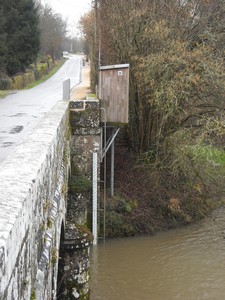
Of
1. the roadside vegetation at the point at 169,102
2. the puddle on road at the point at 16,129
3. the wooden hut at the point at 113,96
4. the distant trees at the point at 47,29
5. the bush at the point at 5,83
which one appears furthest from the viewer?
the distant trees at the point at 47,29

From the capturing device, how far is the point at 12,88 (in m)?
31.7

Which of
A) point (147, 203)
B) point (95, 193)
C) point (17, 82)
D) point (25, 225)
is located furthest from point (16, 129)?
point (17, 82)

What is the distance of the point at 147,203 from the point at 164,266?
3600mm

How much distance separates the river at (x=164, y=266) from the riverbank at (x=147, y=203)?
391mm

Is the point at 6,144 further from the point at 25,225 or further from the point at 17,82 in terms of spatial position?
the point at 17,82

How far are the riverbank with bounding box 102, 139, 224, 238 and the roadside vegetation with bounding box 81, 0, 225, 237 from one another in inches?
1.4

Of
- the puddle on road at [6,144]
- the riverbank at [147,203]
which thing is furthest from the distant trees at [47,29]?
the puddle on road at [6,144]

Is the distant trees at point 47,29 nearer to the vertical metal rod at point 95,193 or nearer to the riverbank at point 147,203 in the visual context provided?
the riverbank at point 147,203

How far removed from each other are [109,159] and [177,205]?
338 cm

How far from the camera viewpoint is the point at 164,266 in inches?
504

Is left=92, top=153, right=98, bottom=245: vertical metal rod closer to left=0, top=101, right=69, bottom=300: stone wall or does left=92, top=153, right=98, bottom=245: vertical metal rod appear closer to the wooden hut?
the wooden hut

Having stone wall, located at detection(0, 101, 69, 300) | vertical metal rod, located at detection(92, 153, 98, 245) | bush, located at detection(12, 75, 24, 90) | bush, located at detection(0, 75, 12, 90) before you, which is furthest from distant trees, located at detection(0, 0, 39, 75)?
stone wall, located at detection(0, 101, 69, 300)

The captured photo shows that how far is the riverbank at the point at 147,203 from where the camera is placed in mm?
15180

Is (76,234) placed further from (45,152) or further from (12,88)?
(12,88)
